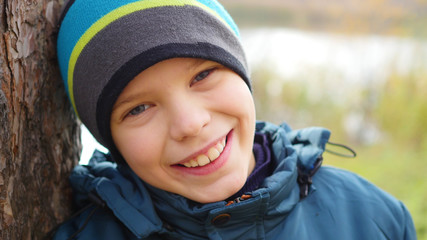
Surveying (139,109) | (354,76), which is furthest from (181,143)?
(354,76)

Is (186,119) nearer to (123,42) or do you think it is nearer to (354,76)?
(123,42)

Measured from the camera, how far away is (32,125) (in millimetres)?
1469

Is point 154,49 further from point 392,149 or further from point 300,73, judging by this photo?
point 300,73

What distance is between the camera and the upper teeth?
142 centimetres

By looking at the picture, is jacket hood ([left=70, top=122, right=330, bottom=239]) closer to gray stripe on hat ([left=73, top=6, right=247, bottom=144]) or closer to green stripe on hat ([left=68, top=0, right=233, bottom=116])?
gray stripe on hat ([left=73, top=6, right=247, bottom=144])

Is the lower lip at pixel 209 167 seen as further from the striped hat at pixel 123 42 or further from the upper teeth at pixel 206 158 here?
the striped hat at pixel 123 42

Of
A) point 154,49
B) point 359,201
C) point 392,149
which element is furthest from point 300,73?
point 154,49

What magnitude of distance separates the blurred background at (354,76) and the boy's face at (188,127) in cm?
305

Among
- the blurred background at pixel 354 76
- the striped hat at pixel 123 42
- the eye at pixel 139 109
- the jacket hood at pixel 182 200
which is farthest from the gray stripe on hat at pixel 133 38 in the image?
the blurred background at pixel 354 76

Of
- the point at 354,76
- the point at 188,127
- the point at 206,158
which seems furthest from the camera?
the point at 354,76

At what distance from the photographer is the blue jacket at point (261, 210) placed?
146 cm

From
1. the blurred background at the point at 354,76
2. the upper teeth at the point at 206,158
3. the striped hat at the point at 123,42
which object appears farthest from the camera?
the blurred background at the point at 354,76

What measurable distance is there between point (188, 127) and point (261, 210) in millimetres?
398

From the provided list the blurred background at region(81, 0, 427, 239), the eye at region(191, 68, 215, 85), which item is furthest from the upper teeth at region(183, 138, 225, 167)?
the blurred background at region(81, 0, 427, 239)
